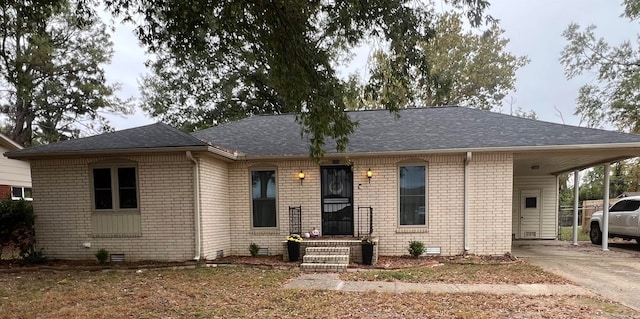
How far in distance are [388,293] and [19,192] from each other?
1538 cm

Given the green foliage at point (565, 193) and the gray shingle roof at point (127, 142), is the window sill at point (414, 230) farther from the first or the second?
the green foliage at point (565, 193)

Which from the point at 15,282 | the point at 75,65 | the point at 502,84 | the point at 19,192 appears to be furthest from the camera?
the point at 502,84

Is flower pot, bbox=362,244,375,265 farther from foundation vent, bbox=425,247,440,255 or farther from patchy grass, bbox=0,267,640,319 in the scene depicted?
patchy grass, bbox=0,267,640,319

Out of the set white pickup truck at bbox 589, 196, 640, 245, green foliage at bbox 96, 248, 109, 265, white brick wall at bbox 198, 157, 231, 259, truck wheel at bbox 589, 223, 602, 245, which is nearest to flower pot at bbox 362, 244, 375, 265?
white brick wall at bbox 198, 157, 231, 259

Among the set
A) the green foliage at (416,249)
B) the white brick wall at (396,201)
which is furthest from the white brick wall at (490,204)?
the green foliage at (416,249)

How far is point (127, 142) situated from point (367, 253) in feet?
20.9

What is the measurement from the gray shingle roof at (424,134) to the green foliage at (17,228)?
192 inches

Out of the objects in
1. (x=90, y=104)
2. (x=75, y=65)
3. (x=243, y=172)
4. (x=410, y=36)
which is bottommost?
(x=243, y=172)

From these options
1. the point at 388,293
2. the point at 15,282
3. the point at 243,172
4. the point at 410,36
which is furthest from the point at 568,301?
the point at 15,282

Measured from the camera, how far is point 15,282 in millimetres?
6727

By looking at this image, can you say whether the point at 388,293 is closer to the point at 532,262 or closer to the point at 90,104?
the point at 532,262

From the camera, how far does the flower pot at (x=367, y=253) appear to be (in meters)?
8.36

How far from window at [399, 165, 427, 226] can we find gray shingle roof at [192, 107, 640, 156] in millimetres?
732

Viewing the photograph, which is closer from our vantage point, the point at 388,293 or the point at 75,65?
the point at 388,293
